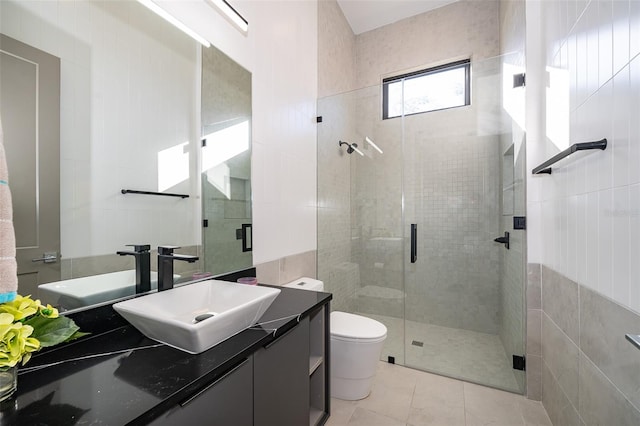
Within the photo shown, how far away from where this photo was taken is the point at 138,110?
3.65 feet

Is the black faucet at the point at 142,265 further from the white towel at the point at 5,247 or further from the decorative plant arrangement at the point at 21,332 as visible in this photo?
Result: the white towel at the point at 5,247

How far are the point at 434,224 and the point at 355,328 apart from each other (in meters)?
1.18

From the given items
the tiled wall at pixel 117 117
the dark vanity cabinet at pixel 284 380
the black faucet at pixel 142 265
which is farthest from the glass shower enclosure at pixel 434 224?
the black faucet at pixel 142 265

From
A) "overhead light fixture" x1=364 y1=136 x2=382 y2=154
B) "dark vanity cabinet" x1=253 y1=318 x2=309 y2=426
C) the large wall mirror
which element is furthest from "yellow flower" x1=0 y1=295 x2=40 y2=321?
"overhead light fixture" x1=364 y1=136 x2=382 y2=154

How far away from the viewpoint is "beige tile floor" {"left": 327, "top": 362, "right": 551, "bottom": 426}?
1.62 meters

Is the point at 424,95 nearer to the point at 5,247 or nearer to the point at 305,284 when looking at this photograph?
the point at 305,284

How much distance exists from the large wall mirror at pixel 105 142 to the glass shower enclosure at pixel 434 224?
1.29m

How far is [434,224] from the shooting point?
2455 mm

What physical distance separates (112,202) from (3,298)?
53 cm

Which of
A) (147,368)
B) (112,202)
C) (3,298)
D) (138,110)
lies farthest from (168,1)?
(147,368)

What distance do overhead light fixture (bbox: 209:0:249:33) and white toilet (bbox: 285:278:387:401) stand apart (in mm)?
1811

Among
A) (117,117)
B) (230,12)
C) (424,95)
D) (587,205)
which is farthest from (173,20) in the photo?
A: (424,95)

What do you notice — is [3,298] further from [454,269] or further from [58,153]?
[454,269]

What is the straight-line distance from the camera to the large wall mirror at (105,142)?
823 mm
